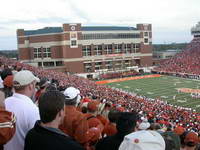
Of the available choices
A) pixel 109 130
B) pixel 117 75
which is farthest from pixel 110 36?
pixel 109 130

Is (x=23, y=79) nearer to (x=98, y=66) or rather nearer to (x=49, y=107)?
(x=49, y=107)

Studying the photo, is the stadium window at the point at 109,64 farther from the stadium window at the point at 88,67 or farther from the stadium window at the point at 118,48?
the stadium window at the point at 88,67

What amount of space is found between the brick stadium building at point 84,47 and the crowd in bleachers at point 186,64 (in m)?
6.18

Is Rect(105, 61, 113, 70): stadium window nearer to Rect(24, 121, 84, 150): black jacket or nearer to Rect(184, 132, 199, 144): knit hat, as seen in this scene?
Rect(184, 132, 199, 144): knit hat

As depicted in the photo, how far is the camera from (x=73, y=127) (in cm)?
311

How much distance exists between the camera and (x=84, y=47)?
53.4 meters

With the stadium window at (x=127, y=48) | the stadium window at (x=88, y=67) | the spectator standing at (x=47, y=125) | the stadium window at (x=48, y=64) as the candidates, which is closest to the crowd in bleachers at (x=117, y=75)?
the stadium window at (x=88, y=67)

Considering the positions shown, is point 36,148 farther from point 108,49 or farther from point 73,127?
point 108,49

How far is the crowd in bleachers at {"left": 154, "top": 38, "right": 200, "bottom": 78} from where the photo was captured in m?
48.4

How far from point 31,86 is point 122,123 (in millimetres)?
1175

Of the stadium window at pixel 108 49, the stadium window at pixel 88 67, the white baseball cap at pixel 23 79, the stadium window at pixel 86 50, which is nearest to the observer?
the white baseball cap at pixel 23 79

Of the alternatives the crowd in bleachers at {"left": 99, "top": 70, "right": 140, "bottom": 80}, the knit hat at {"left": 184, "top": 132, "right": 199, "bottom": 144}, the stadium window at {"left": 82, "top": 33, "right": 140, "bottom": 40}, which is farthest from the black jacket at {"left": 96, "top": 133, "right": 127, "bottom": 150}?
the stadium window at {"left": 82, "top": 33, "right": 140, "bottom": 40}

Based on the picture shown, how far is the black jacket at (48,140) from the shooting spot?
2.28 meters

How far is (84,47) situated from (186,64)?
1981 centimetres
